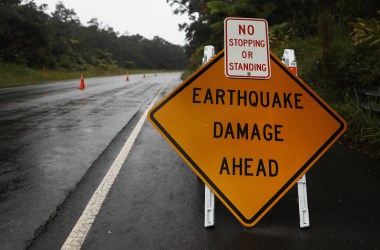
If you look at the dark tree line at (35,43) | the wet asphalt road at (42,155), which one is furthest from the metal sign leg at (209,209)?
the dark tree line at (35,43)

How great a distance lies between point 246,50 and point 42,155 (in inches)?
149

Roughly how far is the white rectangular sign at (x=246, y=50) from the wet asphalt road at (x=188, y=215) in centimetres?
135

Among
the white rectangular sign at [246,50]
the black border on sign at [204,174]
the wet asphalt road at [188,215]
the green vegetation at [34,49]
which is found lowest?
the wet asphalt road at [188,215]

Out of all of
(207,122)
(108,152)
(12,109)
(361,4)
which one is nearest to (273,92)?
(207,122)

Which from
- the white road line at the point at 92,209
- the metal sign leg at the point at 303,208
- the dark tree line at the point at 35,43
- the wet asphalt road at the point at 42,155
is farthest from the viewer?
the dark tree line at the point at 35,43

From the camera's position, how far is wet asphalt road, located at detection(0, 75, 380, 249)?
2.98 m

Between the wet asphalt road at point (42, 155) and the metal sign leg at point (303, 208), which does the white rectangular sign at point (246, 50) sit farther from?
the wet asphalt road at point (42, 155)

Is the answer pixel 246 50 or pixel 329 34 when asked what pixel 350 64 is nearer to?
pixel 329 34

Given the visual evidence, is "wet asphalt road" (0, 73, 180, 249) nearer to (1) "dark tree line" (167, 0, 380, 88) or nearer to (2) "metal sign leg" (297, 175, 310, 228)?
(2) "metal sign leg" (297, 175, 310, 228)

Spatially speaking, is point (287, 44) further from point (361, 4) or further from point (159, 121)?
point (159, 121)

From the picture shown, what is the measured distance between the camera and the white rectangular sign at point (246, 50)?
320cm

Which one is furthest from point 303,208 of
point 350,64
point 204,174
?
point 350,64

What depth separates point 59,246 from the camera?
2.85 m

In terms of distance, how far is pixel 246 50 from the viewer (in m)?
3.22
